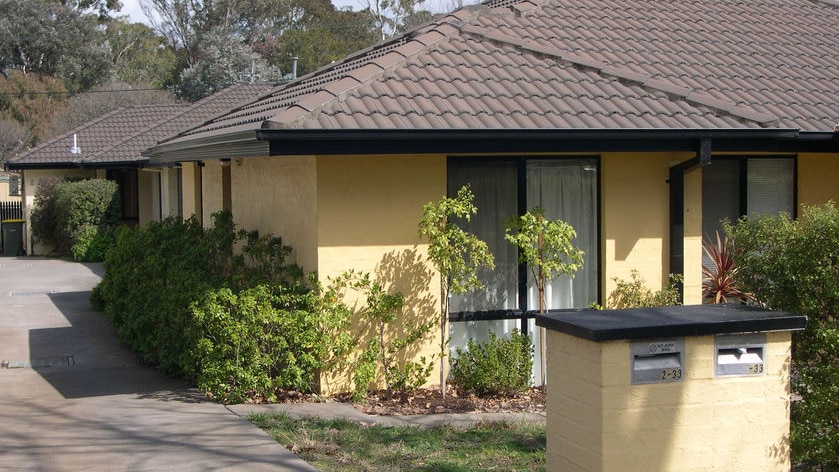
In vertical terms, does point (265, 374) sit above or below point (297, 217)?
below

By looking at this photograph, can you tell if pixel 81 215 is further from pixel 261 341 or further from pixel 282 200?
pixel 261 341

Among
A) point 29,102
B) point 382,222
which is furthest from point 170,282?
point 29,102

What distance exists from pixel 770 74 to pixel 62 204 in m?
20.9

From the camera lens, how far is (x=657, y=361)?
516 centimetres

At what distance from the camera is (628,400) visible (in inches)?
200

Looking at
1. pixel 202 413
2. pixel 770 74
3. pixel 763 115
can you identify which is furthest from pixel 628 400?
pixel 770 74

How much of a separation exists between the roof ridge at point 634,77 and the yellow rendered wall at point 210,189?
4.71 meters

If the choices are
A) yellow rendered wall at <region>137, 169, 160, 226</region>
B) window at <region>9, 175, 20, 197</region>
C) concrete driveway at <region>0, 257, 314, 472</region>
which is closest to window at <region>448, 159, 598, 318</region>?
concrete driveway at <region>0, 257, 314, 472</region>

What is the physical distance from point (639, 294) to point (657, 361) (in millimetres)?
5092

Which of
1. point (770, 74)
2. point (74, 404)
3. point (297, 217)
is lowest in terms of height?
point (74, 404)

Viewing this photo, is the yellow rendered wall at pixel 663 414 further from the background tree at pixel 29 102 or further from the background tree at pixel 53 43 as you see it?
the background tree at pixel 53 43

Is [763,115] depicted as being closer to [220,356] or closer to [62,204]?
[220,356]

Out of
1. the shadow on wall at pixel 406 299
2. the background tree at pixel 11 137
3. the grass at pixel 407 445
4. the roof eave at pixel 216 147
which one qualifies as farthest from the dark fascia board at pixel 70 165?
the background tree at pixel 11 137

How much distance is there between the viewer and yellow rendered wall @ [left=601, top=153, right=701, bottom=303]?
10.3m
